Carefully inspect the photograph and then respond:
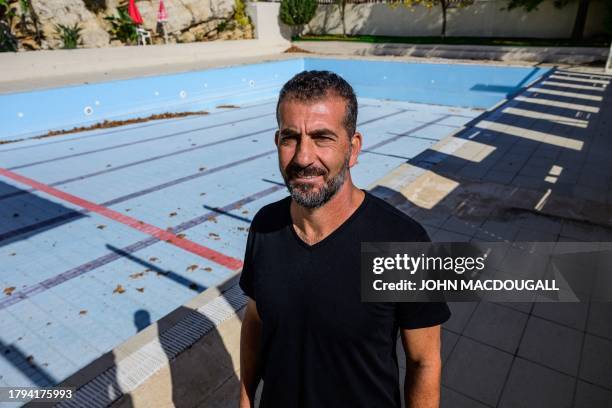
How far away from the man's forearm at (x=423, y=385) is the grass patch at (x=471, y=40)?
81.1 feet

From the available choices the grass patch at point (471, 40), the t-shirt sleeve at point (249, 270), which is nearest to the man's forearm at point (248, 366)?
the t-shirt sleeve at point (249, 270)

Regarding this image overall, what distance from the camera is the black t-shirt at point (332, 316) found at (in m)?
1.52

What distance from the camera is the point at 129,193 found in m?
7.78

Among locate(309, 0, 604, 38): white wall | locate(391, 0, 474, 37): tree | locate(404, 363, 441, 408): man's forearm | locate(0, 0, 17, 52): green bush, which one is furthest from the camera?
locate(391, 0, 474, 37): tree

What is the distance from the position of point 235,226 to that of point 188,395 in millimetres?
3814

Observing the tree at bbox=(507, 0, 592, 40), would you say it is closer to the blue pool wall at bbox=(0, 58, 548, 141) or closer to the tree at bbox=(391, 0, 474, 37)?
the tree at bbox=(391, 0, 474, 37)

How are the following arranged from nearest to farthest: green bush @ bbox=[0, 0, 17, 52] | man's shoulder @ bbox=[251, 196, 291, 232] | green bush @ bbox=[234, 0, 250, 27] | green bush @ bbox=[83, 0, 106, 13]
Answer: man's shoulder @ bbox=[251, 196, 291, 232] → green bush @ bbox=[0, 0, 17, 52] → green bush @ bbox=[83, 0, 106, 13] → green bush @ bbox=[234, 0, 250, 27]

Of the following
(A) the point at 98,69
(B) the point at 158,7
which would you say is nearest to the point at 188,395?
(A) the point at 98,69

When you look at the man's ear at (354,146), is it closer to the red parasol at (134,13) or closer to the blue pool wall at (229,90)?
the blue pool wall at (229,90)

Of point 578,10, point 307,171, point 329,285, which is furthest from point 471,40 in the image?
point 329,285

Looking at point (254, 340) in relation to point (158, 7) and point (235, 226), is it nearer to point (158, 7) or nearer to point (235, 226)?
point (235, 226)

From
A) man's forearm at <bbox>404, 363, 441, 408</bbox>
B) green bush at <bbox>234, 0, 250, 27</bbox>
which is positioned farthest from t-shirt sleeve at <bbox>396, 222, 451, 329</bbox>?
green bush at <bbox>234, 0, 250, 27</bbox>

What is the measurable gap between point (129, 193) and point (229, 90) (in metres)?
11.9

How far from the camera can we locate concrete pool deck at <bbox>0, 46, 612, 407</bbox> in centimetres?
297
